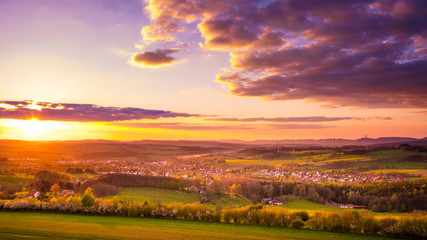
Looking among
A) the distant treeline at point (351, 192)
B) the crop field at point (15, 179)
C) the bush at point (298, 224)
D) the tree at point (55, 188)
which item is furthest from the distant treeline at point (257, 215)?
the crop field at point (15, 179)

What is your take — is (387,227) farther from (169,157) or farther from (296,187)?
(169,157)

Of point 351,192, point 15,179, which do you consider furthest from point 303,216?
point 15,179

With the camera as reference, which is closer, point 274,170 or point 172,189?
point 172,189

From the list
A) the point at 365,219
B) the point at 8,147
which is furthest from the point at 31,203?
the point at 8,147

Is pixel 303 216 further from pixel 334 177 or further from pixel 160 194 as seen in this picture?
pixel 334 177

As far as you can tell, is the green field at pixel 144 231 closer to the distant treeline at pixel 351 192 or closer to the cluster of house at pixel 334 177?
the distant treeline at pixel 351 192
